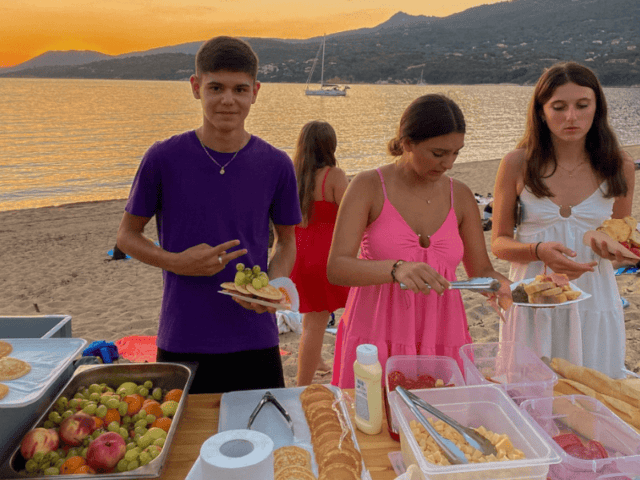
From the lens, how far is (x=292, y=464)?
144 cm

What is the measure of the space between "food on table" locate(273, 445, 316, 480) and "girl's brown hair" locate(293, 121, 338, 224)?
3.06m

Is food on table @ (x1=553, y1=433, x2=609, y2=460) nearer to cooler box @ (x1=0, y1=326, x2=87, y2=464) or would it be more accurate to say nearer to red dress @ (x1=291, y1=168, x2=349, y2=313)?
cooler box @ (x1=0, y1=326, x2=87, y2=464)

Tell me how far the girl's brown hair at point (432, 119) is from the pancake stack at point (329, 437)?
1.14 metres

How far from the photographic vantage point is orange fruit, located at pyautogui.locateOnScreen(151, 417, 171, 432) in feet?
5.22

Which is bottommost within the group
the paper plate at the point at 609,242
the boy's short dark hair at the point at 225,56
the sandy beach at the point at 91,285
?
the sandy beach at the point at 91,285

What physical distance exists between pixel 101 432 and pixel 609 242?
2.29 meters

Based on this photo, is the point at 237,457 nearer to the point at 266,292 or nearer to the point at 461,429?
the point at 461,429

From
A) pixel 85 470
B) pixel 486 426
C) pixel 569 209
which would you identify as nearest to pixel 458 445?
pixel 486 426

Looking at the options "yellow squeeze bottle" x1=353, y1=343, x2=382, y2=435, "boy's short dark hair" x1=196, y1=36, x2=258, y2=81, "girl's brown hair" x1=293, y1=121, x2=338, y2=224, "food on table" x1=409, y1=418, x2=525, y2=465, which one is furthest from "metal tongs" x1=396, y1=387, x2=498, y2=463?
"girl's brown hair" x1=293, y1=121, x2=338, y2=224

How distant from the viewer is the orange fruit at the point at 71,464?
137cm

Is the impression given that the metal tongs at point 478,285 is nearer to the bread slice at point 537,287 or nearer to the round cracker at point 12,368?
the bread slice at point 537,287

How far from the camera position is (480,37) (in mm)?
132500

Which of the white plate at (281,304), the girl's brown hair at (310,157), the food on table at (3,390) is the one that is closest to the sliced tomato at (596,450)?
the white plate at (281,304)

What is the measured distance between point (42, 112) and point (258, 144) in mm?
52692
